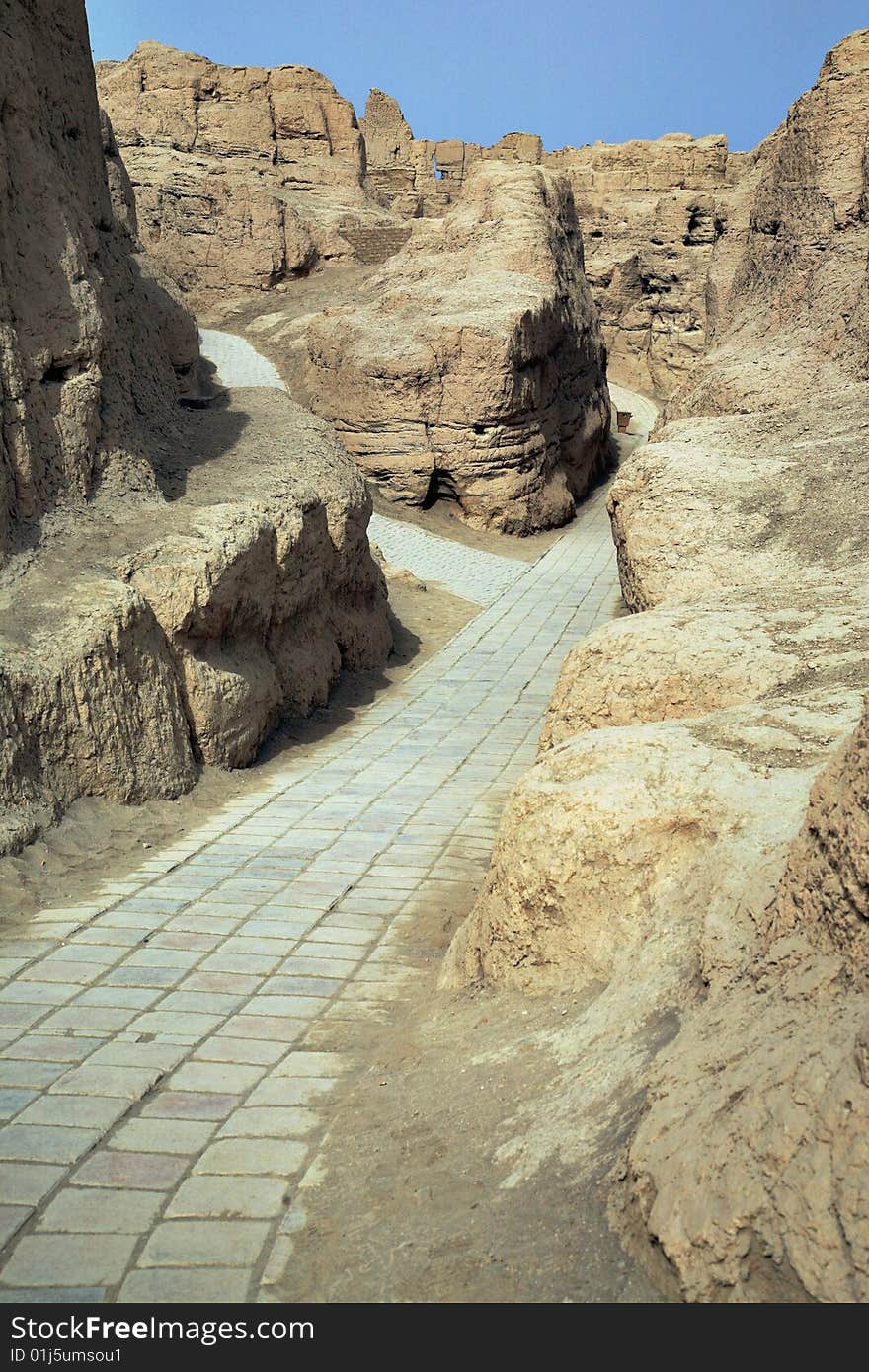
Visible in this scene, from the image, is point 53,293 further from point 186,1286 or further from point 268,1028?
point 186,1286

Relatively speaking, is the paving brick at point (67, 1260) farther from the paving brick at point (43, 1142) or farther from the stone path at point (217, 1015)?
the paving brick at point (43, 1142)

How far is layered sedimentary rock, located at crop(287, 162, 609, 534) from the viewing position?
58.2ft

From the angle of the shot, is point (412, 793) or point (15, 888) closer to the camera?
point (15, 888)

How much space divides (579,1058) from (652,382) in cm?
3069

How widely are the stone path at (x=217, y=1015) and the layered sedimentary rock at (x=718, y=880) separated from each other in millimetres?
715

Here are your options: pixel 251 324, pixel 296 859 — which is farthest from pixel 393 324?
pixel 296 859

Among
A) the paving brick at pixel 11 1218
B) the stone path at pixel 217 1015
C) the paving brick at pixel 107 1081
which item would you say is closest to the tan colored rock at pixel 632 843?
the stone path at pixel 217 1015

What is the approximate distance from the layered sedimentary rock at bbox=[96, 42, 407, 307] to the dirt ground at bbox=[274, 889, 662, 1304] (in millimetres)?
23686

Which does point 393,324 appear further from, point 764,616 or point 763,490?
point 764,616

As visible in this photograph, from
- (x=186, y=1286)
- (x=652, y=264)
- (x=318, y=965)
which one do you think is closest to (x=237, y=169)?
(x=652, y=264)

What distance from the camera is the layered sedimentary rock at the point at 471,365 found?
17734 millimetres

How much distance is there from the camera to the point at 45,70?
27.6 ft

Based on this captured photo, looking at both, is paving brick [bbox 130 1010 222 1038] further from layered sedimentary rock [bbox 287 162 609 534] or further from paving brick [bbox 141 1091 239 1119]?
layered sedimentary rock [bbox 287 162 609 534]

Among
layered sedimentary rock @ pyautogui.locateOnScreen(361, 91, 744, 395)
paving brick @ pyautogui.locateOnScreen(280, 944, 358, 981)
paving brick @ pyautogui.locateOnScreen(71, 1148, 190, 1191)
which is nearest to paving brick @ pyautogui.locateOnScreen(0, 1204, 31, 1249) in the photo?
paving brick @ pyautogui.locateOnScreen(71, 1148, 190, 1191)
